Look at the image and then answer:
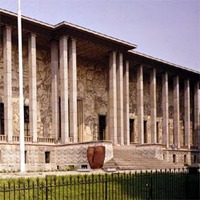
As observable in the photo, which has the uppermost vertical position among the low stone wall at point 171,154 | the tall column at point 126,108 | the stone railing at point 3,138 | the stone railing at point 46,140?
the tall column at point 126,108

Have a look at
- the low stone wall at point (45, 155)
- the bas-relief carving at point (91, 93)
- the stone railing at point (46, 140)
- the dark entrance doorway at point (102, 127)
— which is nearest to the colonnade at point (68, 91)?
the stone railing at point (46, 140)

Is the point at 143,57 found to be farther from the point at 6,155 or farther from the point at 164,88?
the point at 6,155

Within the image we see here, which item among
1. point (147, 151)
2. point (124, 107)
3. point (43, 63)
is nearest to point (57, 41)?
point (43, 63)

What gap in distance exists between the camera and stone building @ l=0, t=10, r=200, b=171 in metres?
29.7

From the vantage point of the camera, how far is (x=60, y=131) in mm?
34031

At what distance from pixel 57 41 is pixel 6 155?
1130 centimetres

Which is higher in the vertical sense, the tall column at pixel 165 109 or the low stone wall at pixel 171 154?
the tall column at pixel 165 109

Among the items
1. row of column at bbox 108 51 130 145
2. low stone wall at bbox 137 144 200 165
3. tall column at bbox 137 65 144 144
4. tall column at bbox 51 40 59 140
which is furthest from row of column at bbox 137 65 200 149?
tall column at bbox 51 40 59 140

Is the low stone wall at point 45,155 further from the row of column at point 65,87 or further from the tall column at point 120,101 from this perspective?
the tall column at point 120,101

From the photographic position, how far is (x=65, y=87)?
3234 cm

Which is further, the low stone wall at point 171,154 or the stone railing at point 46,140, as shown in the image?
the low stone wall at point 171,154

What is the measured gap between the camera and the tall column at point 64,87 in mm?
31906

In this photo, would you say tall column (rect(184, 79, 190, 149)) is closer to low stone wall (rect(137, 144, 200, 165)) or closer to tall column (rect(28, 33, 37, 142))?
low stone wall (rect(137, 144, 200, 165))

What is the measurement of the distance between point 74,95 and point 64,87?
3.89ft
